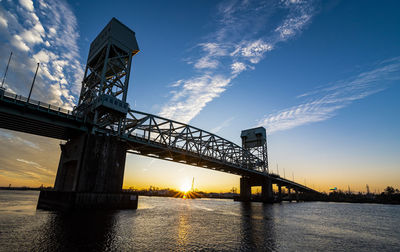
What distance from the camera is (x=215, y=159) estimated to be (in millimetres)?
70625

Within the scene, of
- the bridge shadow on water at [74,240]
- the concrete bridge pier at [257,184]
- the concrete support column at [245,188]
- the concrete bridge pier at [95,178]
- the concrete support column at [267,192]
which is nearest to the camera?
the bridge shadow on water at [74,240]

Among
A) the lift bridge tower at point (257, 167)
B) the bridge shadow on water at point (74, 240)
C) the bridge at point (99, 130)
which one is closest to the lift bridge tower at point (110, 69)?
the bridge at point (99, 130)

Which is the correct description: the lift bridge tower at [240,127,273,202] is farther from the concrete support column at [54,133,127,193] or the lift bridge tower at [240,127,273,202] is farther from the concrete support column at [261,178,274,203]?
the concrete support column at [54,133,127,193]

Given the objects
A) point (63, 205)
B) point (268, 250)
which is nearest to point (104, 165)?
point (63, 205)

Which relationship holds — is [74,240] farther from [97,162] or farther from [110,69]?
[110,69]

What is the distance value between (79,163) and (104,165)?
3912 millimetres

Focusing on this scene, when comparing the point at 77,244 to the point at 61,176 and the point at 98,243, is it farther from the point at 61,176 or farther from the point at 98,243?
the point at 61,176

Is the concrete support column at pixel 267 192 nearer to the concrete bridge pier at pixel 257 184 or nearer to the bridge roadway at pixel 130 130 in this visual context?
the concrete bridge pier at pixel 257 184

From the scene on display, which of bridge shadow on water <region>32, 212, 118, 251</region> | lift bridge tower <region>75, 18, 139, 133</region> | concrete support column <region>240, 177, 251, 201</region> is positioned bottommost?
bridge shadow on water <region>32, 212, 118, 251</region>

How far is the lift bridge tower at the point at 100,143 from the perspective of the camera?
33.5 meters

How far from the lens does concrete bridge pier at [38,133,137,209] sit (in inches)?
1232

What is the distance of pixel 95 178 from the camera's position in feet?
114

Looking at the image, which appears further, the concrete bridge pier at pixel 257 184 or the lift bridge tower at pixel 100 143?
the concrete bridge pier at pixel 257 184

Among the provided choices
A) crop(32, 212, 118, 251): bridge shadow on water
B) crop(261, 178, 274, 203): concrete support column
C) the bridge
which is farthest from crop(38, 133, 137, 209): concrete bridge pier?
crop(261, 178, 274, 203): concrete support column
